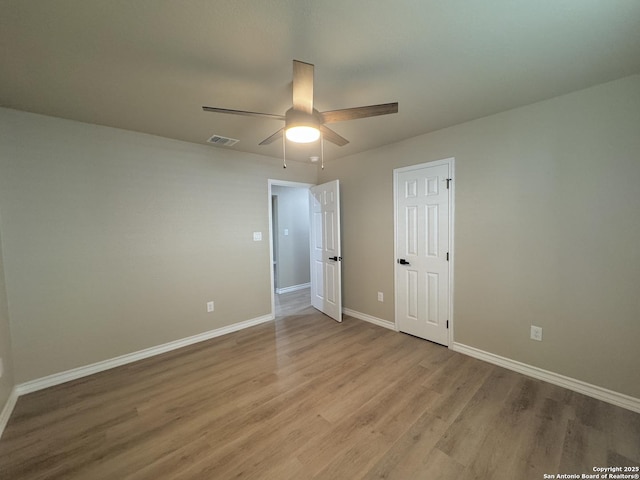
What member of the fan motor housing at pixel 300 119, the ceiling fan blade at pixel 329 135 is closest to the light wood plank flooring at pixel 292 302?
the ceiling fan blade at pixel 329 135

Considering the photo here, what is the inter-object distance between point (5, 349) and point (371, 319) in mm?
3661

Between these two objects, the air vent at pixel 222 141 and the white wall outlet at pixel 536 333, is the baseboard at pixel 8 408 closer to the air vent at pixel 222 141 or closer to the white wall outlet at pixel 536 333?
the air vent at pixel 222 141

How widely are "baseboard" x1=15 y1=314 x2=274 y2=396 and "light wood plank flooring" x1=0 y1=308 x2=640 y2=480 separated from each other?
0.08m

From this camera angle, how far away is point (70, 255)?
7.72 ft

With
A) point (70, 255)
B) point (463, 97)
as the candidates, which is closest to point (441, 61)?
point (463, 97)

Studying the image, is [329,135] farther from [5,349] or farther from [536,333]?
[5,349]

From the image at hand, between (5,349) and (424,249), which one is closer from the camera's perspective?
(5,349)

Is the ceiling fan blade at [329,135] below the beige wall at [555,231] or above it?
above

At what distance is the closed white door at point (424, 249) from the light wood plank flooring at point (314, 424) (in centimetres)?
50

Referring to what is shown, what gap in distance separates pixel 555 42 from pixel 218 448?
10.6 feet

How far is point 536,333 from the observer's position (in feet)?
7.36

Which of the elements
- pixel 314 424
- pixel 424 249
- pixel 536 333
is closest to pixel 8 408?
pixel 314 424

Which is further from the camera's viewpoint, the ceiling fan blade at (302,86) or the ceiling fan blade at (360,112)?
the ceiling fan blade at (360,112)

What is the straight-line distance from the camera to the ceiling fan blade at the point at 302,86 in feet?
4.31
